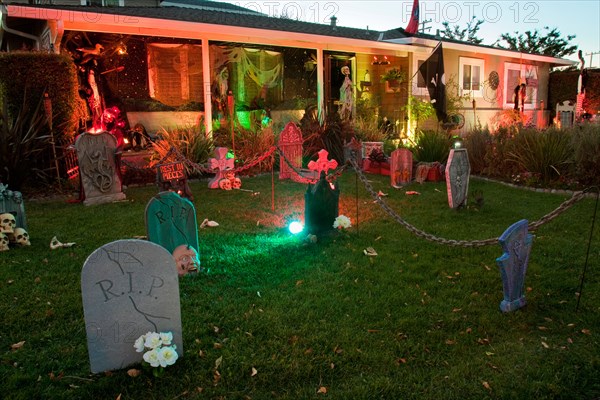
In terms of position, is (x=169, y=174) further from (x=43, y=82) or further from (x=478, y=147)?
(x=478, y=147)

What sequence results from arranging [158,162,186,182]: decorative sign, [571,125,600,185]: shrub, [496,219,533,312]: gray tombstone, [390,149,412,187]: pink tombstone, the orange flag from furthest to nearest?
the orange flag < [390,149,412,187]: pink tombstone < [571,125,600,185]: shrub < [158,162,186,182]: decorative sign < [496,219,533,312]: gray tombstone

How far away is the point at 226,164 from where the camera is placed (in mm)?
9156

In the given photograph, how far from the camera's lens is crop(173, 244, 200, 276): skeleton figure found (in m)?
4.46

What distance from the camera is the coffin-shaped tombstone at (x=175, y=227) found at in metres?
4.29

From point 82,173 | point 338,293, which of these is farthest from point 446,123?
point 338,293

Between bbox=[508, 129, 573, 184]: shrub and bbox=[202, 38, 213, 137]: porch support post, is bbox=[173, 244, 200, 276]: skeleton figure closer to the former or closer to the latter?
bbox=[508, 129, 573, 184]: shrub

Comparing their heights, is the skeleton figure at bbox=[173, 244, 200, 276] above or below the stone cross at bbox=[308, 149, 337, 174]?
below

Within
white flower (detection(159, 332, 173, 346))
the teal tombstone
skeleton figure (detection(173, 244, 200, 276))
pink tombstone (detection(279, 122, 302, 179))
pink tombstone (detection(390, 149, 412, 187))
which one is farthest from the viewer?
pink tombstone (detection(279, 122, 302, 179))

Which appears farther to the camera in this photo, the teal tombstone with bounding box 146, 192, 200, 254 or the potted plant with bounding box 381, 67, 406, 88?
the potted plant with bounding box 381, 67, 406, 88

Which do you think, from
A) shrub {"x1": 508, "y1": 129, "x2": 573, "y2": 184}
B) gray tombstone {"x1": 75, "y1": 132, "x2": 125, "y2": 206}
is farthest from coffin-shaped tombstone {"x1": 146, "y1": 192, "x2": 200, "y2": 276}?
shrub {"x1": 508, "y1": 129, "x2": 573, "y2": 184}

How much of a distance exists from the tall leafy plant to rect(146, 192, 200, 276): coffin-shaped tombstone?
5.01m

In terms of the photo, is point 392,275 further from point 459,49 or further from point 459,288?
point 459,49

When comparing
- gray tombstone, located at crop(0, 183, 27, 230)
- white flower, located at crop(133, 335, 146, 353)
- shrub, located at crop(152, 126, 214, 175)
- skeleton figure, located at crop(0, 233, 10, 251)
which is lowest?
white flower, located at crop(133, 335, 146, 353)

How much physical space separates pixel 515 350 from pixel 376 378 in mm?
1081
